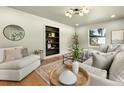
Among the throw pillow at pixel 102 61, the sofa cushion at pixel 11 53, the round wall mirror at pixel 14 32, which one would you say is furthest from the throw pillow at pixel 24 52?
the throw pillow at pixel 102 61

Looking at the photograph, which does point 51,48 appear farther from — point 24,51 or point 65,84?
point 65,84

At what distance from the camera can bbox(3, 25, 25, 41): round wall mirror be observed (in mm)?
2137

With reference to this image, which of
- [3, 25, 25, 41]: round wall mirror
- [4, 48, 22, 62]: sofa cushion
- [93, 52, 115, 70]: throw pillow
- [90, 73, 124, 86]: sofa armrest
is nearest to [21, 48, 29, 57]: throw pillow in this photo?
[4, 48, 22, 62]: sofa cushion

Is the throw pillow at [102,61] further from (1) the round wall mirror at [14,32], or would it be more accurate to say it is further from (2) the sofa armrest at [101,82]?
(1) the round wall mirror at [14,32]

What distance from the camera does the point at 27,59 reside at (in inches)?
99.7

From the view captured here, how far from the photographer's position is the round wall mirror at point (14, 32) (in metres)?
2.14

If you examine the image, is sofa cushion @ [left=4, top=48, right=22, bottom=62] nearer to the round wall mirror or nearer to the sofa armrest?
the round wall mirror

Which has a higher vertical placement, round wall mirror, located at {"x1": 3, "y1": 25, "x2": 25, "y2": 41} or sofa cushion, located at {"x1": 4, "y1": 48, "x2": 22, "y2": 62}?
round wall mirror, located at {"x1": 3, "y1": 25, "x2": 25, "y2": 41}

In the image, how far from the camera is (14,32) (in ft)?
7.63

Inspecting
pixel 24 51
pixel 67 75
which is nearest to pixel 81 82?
pixel 67 75

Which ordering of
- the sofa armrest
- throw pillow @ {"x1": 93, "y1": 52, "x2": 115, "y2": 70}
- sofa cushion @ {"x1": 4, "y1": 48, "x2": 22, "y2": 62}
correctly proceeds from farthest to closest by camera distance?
1. sofa cushion @ {"x1": 4, "y1": 48, "x2": 22, "y2": 62}
2. throw pillow @ {"x1": 93, "y1": 52, "x2": 115, "y2": 70}
3. the sofa armrest

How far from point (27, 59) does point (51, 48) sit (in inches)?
92.0

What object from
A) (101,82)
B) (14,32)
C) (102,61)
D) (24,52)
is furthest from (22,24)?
(101,82)

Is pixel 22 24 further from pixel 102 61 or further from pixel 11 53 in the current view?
pixel 102 61
